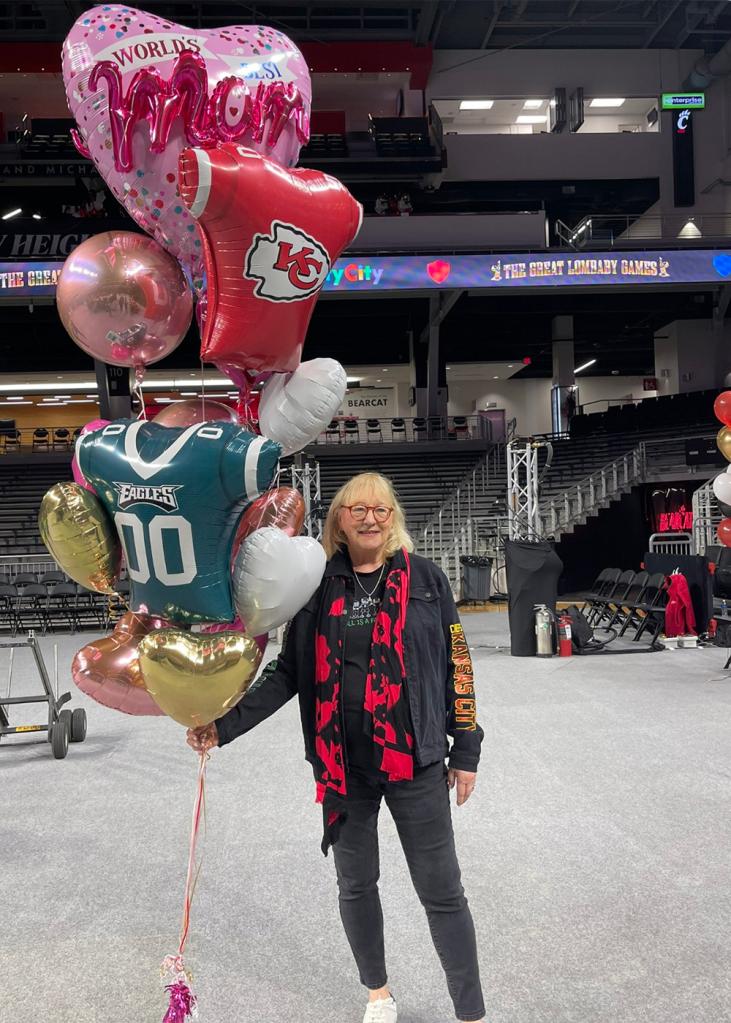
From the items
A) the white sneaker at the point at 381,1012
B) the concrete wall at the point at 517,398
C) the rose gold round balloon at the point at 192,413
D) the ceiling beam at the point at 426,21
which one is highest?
the ceiling beam at the point at 426,21

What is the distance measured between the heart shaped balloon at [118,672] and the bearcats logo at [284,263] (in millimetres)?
863

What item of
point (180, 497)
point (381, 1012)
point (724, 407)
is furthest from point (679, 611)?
point (180, 497)

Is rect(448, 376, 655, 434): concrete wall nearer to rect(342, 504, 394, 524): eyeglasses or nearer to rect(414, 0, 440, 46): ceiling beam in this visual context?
rect(414, 0, 440, 46): ceiling beam

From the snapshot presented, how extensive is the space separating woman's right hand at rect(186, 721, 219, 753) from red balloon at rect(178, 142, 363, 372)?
926 millimetres

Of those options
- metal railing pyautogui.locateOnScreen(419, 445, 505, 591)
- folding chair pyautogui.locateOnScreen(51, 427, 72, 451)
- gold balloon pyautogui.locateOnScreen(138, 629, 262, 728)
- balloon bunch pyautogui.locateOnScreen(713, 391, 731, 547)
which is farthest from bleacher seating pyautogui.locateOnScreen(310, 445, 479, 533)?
gold balloon pyautogui.locateOnScreen(138, 629, 262, 728)

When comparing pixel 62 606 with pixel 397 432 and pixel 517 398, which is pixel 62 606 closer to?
pixel 397 432

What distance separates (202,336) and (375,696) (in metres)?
1.02

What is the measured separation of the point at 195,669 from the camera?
2002mm

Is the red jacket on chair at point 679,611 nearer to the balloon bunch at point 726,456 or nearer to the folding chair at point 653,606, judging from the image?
the folding chair at point 653,606

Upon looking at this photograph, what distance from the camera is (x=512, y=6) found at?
19.7 m

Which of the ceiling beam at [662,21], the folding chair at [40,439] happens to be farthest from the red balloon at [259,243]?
the ceiling beam at [662,21]

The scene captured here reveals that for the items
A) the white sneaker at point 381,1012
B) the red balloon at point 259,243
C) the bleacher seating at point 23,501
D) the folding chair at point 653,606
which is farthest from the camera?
the bleacher seating at point 23,501

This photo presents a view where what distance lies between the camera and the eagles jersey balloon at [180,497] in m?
2.00

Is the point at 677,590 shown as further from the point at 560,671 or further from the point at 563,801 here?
the point at 563,801
